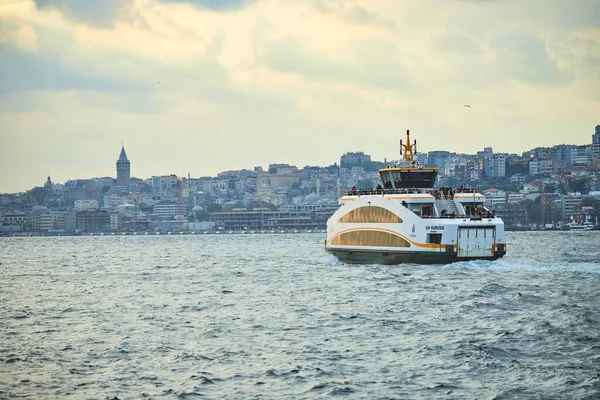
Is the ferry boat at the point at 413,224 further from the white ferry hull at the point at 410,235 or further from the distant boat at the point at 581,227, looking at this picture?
the distant boat at the point at 581,227

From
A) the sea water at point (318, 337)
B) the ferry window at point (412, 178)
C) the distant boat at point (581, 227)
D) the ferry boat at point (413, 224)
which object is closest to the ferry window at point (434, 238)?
the ferry boat at point (413, 224)

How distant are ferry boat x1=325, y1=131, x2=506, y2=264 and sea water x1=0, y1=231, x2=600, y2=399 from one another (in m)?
1.01

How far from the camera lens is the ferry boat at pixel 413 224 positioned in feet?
167

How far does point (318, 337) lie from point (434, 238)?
69.2 feet

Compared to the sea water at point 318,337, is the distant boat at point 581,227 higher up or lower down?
higher up

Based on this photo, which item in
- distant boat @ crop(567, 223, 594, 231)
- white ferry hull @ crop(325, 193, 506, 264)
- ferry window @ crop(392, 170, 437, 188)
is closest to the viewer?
white ferry hull @ crop(325, 193, 506, 264)

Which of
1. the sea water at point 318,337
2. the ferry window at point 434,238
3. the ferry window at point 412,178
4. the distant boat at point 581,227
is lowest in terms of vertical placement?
the sea water at point 318,337

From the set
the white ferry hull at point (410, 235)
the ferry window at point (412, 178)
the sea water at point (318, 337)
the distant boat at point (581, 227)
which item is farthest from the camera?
the distant boat at point (581, 227)

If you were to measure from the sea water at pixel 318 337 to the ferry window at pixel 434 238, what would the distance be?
1472 millimetres

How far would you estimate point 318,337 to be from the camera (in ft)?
102

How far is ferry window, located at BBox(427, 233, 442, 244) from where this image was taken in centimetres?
5087

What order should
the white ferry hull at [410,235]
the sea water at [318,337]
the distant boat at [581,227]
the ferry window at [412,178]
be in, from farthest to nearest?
the distant boat at [581,227]
the ferry window at [412,178]
the white ferry hull at [410,235]
the sea water at [318,337]

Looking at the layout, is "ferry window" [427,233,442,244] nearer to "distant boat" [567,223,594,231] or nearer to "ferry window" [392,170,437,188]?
"ferry window" [392,170,437,188]

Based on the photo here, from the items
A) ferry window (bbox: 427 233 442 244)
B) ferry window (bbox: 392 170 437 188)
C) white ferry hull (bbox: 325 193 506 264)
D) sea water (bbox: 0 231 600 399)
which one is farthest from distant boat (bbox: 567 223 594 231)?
ferry window (bbox: 427 233 442 244)
